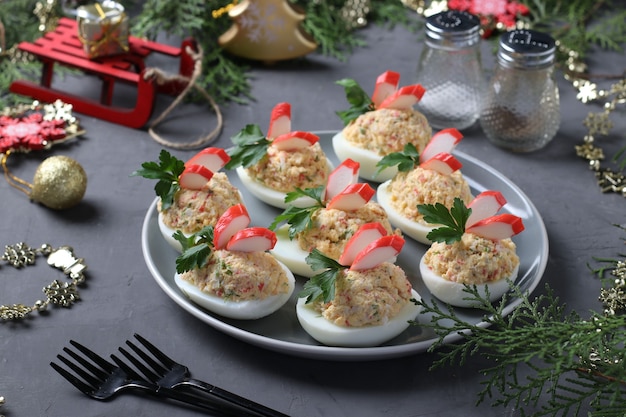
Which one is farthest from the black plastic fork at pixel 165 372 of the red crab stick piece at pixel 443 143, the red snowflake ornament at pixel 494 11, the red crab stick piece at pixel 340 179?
the red snowflake ornament at pixel 494 11

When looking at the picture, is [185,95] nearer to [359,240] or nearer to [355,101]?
[355,101]

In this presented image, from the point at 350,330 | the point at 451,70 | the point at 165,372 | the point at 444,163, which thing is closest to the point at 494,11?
the point at 451,70

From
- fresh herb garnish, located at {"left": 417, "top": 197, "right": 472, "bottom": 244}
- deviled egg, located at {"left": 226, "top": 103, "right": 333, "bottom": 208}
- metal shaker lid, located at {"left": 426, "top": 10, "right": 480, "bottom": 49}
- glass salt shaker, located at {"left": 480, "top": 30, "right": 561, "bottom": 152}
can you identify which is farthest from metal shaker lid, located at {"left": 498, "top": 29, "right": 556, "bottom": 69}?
fresh herb garnish, located at {"left": 417, "top": 197, "right": 472, "bottom": 244}

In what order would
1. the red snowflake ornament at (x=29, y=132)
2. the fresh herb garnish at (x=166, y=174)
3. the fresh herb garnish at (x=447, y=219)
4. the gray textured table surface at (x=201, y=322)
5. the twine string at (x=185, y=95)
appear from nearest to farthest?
the gray textured table surface at (x=201, y=322)
the fresh herb garnish at (x=447, y=219)
the fresh herb garnish at (x=166, y=174)
the red snowflake ornament at (x=29, y=132)
the twine string at (x=185, y=95)

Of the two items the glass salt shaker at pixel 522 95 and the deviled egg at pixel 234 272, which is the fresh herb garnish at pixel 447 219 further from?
the glass salt shaker at pixel 522 95

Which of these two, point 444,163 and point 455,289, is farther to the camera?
point 444,163

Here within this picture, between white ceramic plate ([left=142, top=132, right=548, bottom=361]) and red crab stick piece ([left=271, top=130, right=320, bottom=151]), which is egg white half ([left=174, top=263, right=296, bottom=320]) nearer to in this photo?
white ceramic plate ([left=142, top=132, right=548, bottom=361])

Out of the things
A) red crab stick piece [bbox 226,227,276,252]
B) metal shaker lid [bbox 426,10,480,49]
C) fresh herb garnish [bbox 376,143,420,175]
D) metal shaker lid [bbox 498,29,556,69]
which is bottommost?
red crab stick piece [bbox 226,227,276,252]
